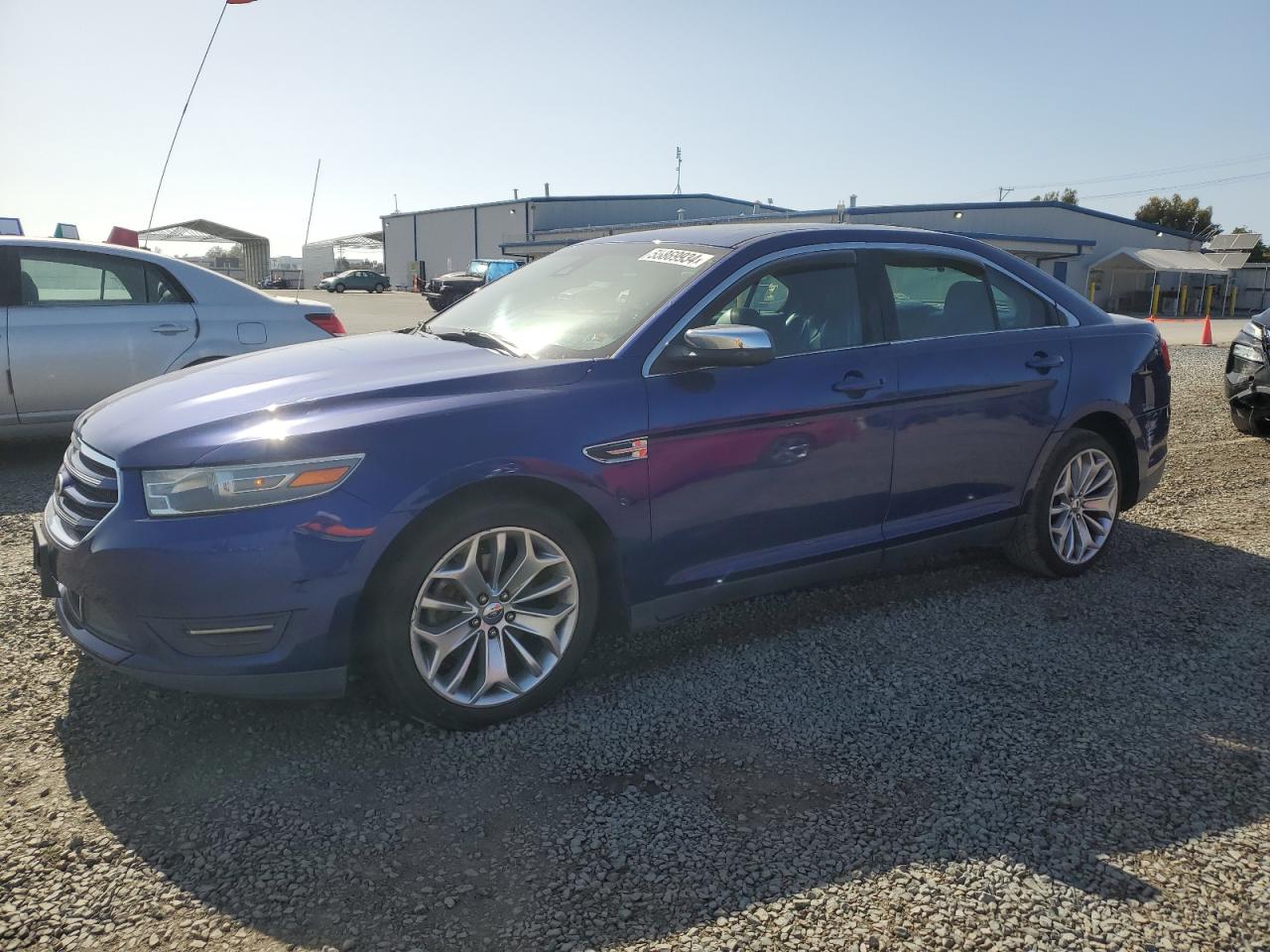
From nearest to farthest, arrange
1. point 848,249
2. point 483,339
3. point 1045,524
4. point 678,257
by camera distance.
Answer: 1. point 483,339
2. point 678,257
3. point 848,249
4. point 1045,524

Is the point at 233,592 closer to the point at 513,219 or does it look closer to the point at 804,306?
the point at 804,306

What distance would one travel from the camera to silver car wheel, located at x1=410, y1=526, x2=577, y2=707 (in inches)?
119

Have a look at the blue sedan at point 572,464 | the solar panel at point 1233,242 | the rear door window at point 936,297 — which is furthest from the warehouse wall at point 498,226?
the blue sedan at point 572,464

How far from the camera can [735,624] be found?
13.4ft

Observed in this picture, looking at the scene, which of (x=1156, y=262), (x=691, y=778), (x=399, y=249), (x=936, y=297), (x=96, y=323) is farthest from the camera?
(x=399, y=249)

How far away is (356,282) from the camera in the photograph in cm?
6359

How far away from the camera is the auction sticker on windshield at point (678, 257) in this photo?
3740 mm

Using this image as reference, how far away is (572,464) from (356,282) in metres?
64.5

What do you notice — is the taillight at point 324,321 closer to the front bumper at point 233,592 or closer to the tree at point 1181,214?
the front bumper at point 233,592

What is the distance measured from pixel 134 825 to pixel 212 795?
0.21m

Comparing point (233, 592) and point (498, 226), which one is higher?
point (498, 226)

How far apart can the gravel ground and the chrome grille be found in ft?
2.09

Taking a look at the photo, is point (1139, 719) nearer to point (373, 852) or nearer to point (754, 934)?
point (754, 934)

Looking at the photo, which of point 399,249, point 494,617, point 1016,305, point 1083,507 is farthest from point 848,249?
point 399,249
